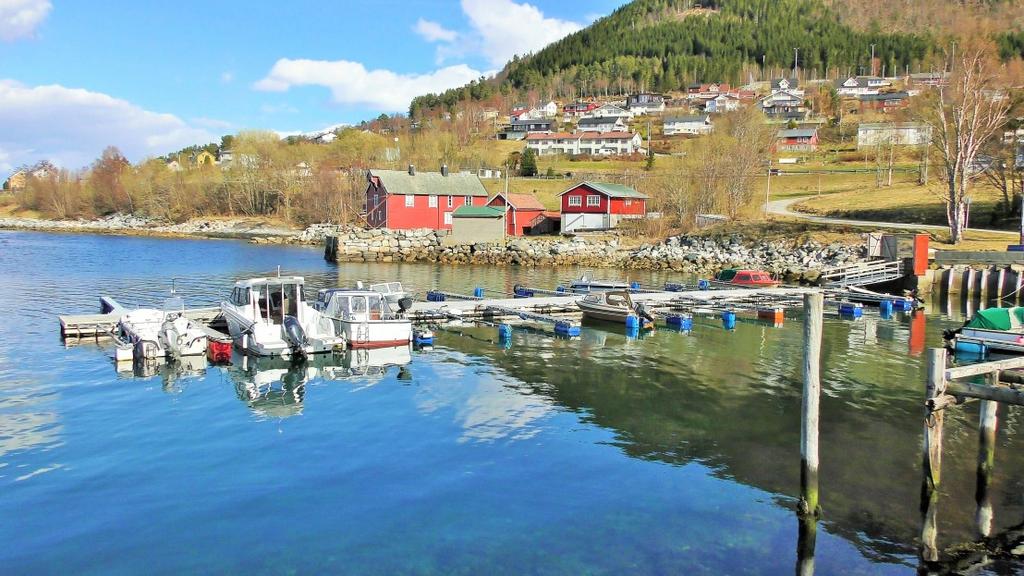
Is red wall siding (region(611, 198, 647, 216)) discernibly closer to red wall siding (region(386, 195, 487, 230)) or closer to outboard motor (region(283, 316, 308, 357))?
red wall siding (region(386, 195, 487, 230))

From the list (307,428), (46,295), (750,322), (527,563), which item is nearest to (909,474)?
(527,563)

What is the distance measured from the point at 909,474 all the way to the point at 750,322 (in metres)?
21.8

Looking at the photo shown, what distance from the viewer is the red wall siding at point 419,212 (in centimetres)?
8481

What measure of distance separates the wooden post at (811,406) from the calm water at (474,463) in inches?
26.1

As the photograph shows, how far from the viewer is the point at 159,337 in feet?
94.4

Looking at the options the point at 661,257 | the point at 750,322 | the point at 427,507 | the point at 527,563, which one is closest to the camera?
the point at 527,563

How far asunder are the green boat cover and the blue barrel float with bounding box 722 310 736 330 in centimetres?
1027

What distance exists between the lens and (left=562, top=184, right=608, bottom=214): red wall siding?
81.6m

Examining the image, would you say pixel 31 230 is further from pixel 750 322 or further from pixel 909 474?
pixel 909 474

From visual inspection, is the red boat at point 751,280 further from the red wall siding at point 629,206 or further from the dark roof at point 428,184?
the dark roof at point 428,184

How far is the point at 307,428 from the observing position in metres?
20.5

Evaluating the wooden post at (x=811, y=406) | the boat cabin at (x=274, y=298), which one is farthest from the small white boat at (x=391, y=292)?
the wooden post at (x=811, y=406)

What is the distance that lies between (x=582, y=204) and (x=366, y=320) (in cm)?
5481

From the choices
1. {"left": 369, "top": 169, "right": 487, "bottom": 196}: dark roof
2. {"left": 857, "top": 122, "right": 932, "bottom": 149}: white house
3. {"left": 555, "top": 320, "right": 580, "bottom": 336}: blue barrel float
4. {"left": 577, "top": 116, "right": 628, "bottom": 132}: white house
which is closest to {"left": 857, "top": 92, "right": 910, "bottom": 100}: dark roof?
{"left": 857, "top": 122, "right": 932, "bottom": 149}: white house
